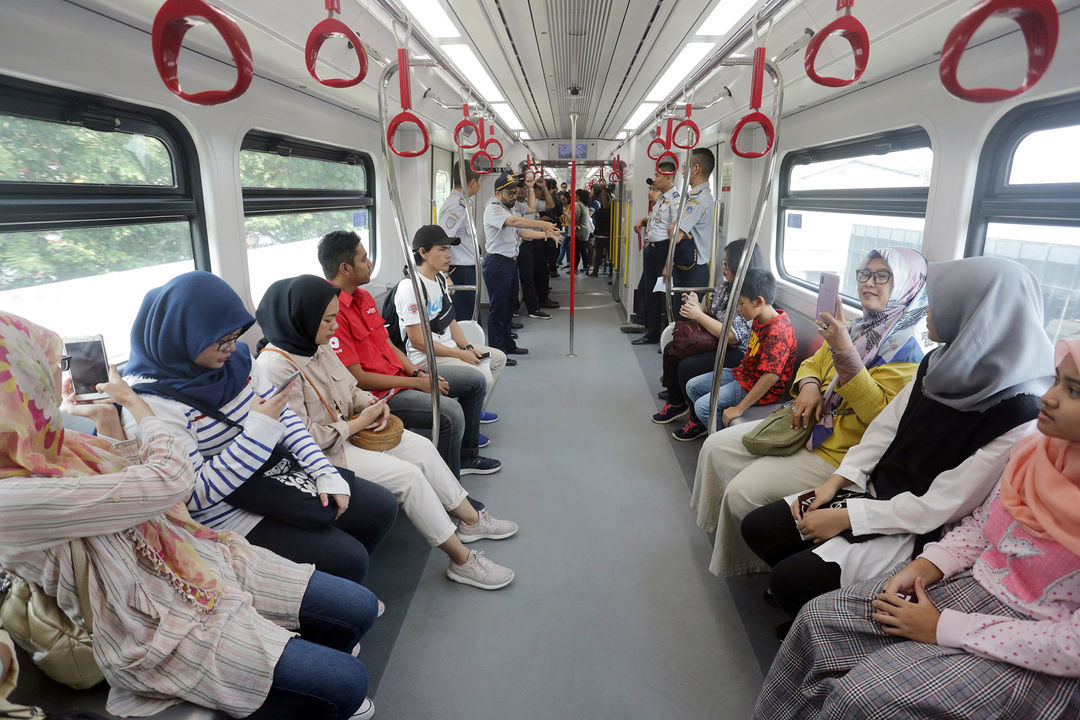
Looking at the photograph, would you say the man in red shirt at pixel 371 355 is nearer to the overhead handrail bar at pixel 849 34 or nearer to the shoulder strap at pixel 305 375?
the shoulder strap at pixel 305 375

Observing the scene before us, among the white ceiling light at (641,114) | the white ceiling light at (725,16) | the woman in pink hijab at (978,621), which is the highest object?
the white ceiling light at (641,114)

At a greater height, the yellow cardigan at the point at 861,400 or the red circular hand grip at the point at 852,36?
the red circular hand grip at the point at 852,36

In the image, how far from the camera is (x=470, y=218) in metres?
4.66

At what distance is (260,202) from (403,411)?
175cm

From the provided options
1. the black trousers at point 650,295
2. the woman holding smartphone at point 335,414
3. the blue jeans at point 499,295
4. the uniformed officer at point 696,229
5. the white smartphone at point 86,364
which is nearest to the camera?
the white smartphone at point 86,364

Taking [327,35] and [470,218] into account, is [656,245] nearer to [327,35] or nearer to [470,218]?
[470,218]

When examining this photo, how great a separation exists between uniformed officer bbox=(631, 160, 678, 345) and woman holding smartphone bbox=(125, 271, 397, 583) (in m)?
4.71

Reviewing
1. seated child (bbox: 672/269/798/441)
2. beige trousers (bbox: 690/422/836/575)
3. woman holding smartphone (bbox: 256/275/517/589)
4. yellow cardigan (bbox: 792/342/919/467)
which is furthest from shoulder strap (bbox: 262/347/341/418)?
yellow cardigan (bbox: 792/342/919/467)

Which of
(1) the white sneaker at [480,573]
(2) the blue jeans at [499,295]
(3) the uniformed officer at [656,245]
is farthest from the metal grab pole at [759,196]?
(3) the uniformed officer at [656,245]

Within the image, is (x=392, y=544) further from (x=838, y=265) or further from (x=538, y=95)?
(x=538, y=95)

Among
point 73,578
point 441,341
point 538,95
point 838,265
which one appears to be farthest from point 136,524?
point 538,95

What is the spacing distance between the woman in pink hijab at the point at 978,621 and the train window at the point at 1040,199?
129 cm

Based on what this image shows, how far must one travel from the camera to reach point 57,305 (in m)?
2.31

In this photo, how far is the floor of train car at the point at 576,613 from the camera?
1927 millimetres
